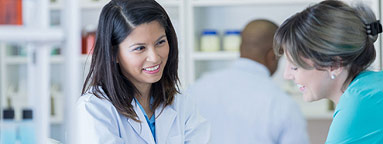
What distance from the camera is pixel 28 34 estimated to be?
3.07 feet

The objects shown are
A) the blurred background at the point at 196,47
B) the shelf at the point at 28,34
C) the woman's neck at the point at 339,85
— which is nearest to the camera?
the shelf at the point at 28,34

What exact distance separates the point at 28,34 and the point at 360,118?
33.4 inches

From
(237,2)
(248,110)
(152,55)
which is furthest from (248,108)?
(237,2)

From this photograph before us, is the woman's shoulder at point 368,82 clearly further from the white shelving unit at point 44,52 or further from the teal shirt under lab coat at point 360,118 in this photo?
the white shelving unit at point 44,52

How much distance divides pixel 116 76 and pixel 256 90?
2.66 ft

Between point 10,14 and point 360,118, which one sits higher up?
point 10,14

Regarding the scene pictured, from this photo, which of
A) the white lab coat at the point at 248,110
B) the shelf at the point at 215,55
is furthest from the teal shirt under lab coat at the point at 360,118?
the shelf at the point at 215,55

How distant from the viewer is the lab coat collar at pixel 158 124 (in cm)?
134

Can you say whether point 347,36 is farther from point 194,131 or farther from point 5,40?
point 5,40

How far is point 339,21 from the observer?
4.55 feet

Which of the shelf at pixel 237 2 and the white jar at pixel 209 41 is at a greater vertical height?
the shelf at pixel 237 2

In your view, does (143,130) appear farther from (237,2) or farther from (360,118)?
(237,2)

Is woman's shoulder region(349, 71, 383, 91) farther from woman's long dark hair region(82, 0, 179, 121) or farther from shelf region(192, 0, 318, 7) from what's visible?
shelf region(192, 0, 318, 7)

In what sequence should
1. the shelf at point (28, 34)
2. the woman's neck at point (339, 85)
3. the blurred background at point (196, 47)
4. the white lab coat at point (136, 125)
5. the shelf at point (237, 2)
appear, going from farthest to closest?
1. the shelf at point (237, 2)
2. the blurred background at point (196, 47)
3. the woman's neck at point (339, 85)
4. the white lab coat at point (136, 125)
5. the shelf at point (28, 34)
